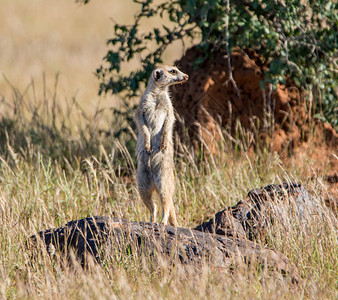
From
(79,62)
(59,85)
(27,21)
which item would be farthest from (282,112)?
(27,21)

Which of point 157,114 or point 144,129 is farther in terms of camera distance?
point 157,114

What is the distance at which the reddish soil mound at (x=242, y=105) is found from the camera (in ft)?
21.9

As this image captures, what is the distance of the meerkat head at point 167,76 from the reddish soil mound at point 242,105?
4.12 ft

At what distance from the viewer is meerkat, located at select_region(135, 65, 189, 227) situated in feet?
16.6

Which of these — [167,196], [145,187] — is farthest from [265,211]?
[145,187]

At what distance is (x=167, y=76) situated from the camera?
5395mm

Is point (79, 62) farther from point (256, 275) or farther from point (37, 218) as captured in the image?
point (256, 275)

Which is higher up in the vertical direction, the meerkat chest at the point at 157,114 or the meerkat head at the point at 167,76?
the meerkat head at the point at 167,76

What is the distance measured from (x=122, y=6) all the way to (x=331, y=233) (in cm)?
2395

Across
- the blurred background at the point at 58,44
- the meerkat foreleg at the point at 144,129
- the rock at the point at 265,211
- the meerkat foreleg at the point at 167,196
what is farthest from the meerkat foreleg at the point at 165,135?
the blurred background at the point at 58,44

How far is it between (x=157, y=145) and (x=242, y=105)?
191 cm

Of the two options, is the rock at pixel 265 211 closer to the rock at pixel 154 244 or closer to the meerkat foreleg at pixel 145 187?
the rock at pixel 154 244

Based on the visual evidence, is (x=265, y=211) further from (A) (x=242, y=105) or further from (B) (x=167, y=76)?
(A) (x=242, y=105)

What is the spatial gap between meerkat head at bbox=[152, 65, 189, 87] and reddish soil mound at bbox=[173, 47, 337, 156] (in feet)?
4.12
